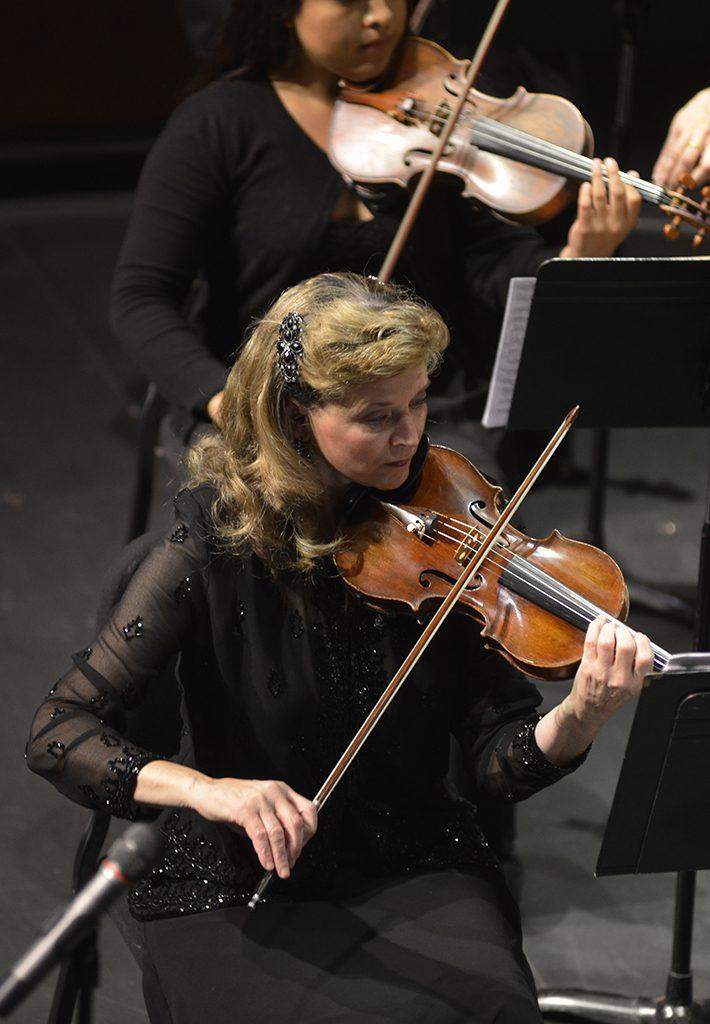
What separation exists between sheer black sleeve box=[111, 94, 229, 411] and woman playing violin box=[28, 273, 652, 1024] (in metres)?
0.71

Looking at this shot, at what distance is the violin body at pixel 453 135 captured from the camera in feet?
7.63

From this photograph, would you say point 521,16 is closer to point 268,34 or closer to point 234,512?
point 268,34

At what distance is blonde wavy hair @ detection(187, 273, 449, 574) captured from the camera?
1.63m

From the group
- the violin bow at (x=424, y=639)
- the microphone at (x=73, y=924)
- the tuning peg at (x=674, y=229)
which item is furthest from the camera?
the tuning peg at (x=674, y=229)

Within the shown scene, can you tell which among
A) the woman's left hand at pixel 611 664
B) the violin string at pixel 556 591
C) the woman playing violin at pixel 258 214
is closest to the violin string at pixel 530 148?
the woman playing violin at pixel 258 214

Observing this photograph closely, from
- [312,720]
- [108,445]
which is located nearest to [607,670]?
[312,720]

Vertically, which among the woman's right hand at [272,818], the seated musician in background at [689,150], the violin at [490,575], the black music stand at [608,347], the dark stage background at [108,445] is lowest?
the dark stage background at [108,445]

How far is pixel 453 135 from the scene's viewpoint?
7.79 ft

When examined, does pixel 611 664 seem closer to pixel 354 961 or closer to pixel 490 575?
pixel 490 575

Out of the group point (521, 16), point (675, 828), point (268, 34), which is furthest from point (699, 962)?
point (521, 16)

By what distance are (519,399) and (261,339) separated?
37 centimetres

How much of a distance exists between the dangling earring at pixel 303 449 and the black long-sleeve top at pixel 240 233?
74 centimetres

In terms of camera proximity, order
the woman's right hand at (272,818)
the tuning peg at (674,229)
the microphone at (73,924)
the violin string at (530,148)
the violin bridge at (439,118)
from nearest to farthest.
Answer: the microphone at (73,924) < the woman's right hand at (272,818) < the tuning peg at (674,229) < the violin string at (530,148) < the violin bridge at (439,118)

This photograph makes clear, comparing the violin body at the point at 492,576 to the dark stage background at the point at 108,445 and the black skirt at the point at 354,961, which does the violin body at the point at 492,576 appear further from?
the dark stage background at the point at 108,445
